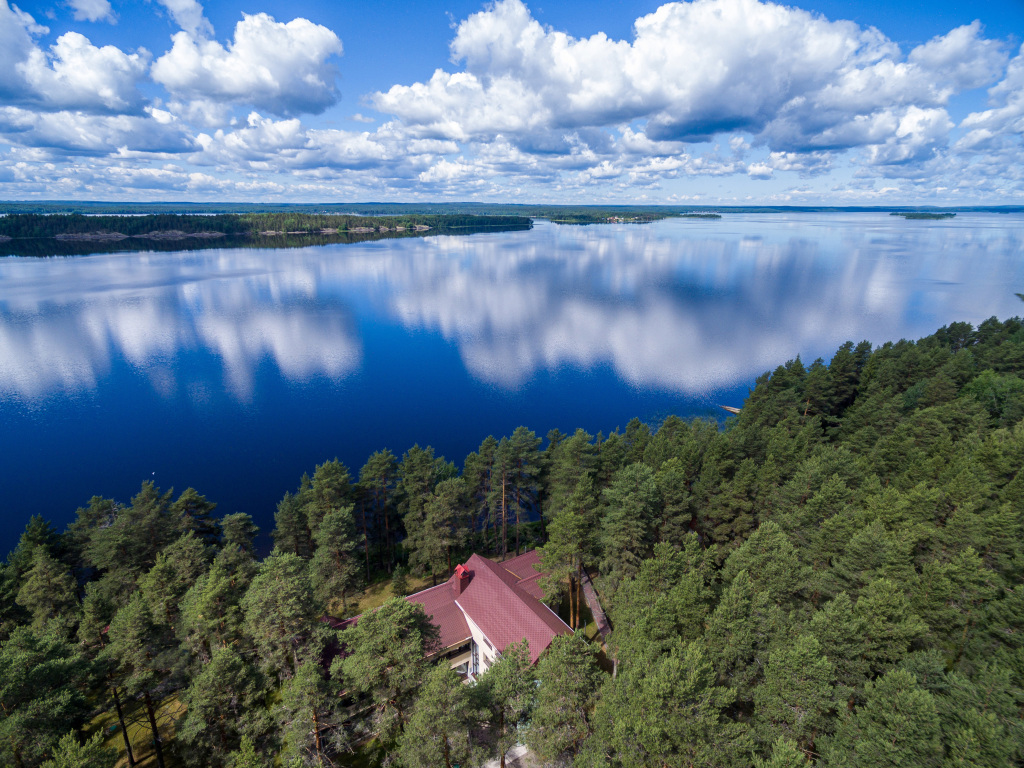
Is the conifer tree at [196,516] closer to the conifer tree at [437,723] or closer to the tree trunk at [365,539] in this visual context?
the tree trunk at [365,539]

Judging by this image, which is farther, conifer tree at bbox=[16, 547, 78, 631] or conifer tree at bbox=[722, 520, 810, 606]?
conifer tree at bbox=[16, 547, 78, 631]

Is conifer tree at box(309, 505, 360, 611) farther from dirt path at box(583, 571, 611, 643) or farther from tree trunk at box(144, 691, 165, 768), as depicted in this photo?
dirt path at box(583, 571, 611, 643)

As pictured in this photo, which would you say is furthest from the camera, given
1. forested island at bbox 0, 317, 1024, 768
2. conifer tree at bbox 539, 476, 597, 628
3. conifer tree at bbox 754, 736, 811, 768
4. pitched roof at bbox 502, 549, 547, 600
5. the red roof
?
pitched roof at bbox 502, 549, 547, 600

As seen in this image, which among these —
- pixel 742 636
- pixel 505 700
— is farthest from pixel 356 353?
pixel 742 636

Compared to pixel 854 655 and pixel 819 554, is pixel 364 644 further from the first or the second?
pixel 819 554

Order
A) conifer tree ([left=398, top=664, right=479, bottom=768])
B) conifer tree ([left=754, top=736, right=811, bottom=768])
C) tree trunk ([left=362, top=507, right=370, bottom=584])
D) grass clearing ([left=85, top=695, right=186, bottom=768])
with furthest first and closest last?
1. tree trunk ([left=362, top=507, right=370, bottom=584])
2. grass clearing ([left=85, top=695, right=186, bottom=768])
3. conifer tree ([left=398, top=664, right=479, bottom=768])
4. conifer tree ([left=754, top=736, right=811, bottom=768])

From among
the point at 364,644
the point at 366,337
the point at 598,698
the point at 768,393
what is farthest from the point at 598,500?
the point at 366,337

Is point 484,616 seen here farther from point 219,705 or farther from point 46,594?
point 46,594

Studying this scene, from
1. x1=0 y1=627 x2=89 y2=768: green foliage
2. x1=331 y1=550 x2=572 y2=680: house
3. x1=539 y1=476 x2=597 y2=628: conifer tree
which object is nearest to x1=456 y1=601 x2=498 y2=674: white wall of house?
x1=331 y1=550 x2=572 y2=680: house
